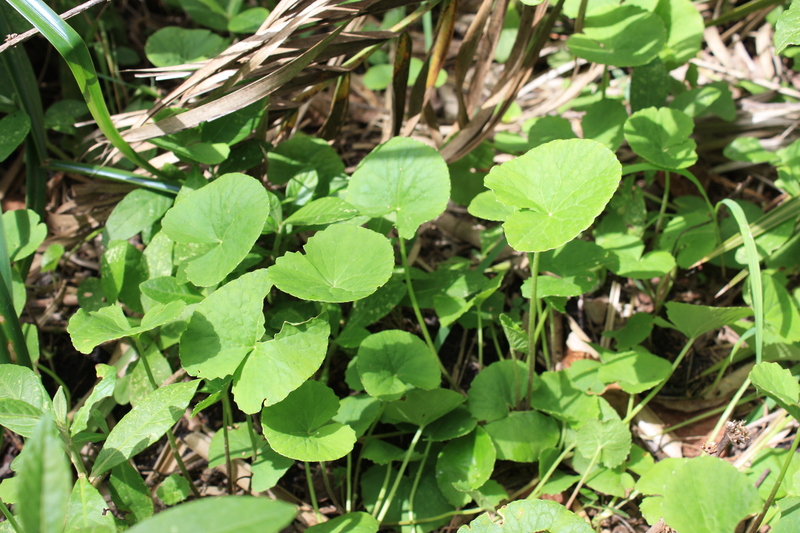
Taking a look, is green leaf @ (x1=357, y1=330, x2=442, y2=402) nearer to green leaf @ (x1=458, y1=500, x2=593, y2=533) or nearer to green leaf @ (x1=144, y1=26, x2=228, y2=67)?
green leaf @ (x1=458, y1=500, x2=593, y2=533)

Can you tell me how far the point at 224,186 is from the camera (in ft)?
3.82

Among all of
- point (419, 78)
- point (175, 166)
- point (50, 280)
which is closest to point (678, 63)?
point (419, 78)

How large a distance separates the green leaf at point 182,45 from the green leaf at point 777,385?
1.59m

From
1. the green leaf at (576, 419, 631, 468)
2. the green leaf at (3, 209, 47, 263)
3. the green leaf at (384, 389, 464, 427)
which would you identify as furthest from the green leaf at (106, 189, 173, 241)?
the green leaf at (576, 419, 631, 468)

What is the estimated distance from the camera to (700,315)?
48.7 inches

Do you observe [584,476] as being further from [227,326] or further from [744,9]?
[744,9]

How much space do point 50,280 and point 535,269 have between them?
4.50 feet

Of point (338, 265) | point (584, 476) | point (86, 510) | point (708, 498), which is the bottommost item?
point (584, 476)

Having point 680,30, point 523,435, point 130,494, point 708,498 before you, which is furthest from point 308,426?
point 680,30

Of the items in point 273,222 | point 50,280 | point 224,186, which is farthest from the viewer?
point 50,280

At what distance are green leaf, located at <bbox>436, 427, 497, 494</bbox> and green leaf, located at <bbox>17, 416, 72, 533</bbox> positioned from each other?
0.76 meters

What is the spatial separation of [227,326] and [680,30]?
57.6 inches

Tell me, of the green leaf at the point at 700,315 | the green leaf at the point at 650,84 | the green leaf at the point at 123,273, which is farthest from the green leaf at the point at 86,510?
the green leaf at the point at 650,84

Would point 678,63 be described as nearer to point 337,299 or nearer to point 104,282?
point 337,299
